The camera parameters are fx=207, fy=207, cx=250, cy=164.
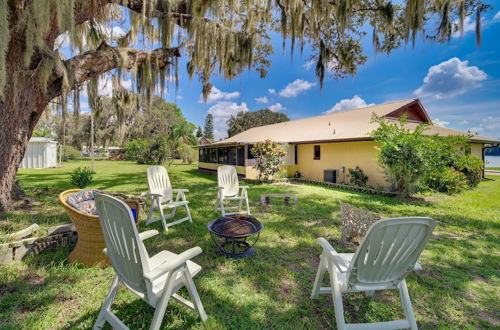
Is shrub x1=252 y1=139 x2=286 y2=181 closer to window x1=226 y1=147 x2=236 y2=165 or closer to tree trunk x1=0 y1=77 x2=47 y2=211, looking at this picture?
window x1=226 y1=147 x2=236 y2=165

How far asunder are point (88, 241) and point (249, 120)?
34.0 meters

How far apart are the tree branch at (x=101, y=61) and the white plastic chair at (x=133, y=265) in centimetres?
392

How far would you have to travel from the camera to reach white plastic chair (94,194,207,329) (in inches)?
55.1

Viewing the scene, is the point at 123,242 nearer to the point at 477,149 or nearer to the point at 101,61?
the point at 101,61

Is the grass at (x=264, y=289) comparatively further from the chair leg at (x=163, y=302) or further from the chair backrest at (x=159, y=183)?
the chair backrest at (x=159, y=183)

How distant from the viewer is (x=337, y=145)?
10117 mm

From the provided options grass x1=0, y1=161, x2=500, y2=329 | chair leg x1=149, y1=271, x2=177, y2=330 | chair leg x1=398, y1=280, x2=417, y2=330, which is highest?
chair leg x1=149, y1=271, x2=177, y2=330

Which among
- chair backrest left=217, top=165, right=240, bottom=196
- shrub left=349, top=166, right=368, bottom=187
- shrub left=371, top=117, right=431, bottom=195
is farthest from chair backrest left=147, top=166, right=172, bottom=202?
shrub left=349, top=166, right=368, bottom=187

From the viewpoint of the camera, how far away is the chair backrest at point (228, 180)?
5.00 metres

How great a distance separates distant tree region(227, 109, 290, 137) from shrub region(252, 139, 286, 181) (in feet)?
82.1

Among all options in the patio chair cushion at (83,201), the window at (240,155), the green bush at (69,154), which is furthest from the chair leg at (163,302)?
the green bush at (69,154)

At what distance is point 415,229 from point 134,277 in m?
2.06

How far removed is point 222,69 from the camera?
5.94m

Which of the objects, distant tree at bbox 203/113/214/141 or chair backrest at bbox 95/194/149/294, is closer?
chair backrest at bbox 95/194/149/294
